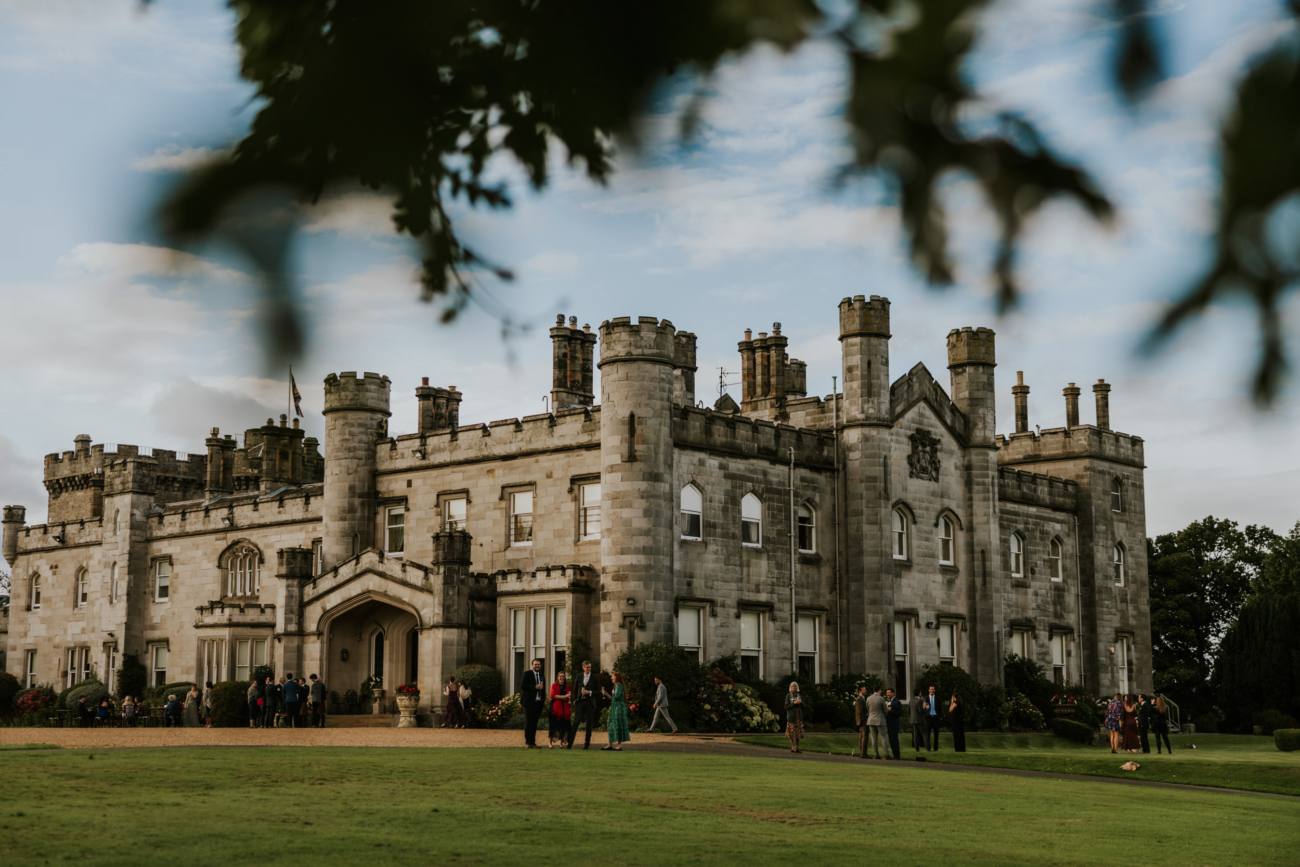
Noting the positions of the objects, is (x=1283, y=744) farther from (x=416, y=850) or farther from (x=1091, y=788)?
(x=416, y=850)

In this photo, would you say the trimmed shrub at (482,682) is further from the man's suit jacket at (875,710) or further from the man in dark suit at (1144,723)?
the man in dark suit at (1144,723)

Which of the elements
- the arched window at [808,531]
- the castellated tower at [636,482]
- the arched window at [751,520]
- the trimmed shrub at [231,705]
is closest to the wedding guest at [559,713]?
the castellated tower at [636,482]

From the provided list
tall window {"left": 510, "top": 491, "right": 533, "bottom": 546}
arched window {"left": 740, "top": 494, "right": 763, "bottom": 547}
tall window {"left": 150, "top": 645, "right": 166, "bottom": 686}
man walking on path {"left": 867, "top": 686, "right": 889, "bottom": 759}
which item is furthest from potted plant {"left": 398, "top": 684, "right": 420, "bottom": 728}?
tall window {"left": 150, "top": 645, "right": 166, "bottom": 686}

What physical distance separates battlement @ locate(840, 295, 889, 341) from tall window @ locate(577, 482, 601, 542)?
8710 millimetres

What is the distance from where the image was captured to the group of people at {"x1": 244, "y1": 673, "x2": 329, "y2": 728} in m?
32.3

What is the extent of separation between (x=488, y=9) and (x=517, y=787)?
13949 mm

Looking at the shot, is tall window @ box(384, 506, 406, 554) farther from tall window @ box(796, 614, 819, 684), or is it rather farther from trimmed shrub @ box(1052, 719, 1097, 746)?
trimmed shrub @ box(1052, 719, 1097, 746)

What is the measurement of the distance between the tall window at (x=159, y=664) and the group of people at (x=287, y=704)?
11.6 m

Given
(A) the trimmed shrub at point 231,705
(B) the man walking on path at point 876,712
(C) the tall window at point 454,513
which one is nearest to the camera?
(B) the man walking on path at point 876,712

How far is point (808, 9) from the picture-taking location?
2.18 metres

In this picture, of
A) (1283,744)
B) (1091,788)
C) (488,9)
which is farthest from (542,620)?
(488,9)

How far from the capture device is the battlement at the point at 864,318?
36.4 metres

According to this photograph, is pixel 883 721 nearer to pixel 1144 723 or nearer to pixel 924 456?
pixel 1144 723

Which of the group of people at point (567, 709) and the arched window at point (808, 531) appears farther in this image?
the arched window at point (808, 531)
